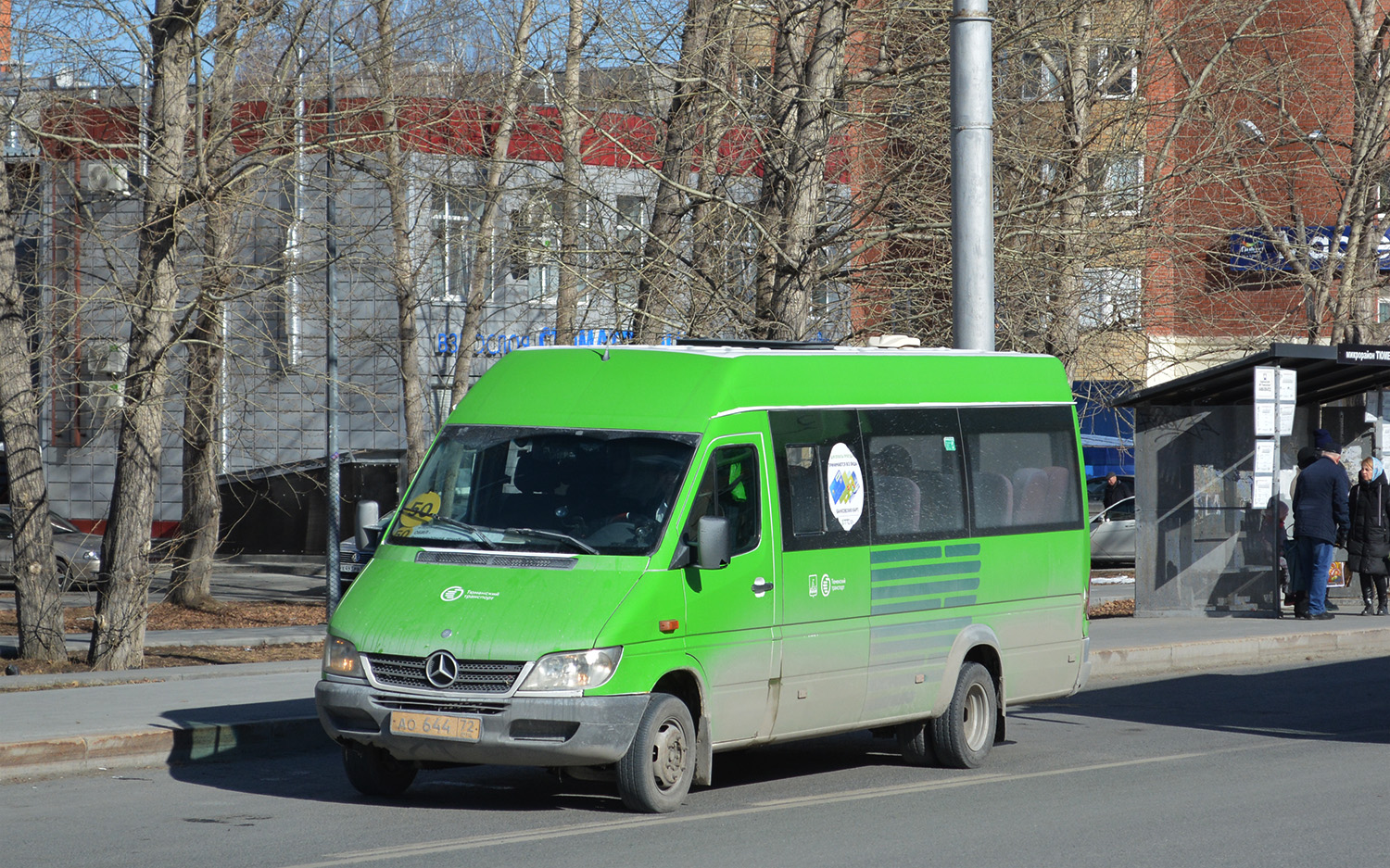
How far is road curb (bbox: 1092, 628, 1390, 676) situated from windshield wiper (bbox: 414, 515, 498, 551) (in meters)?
8.21

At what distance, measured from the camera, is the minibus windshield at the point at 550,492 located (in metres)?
8.48

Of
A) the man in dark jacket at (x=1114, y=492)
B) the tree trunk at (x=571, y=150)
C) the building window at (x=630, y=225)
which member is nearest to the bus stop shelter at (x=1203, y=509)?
the building window at (x=630, y=225)

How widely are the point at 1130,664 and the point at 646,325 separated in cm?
579

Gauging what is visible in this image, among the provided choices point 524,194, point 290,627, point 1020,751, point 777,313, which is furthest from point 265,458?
point 1020,751

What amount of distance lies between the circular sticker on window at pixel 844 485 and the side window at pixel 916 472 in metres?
0.13

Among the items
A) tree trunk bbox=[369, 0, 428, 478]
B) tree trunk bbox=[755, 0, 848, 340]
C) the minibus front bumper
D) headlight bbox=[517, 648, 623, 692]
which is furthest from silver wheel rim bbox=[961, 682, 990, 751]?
tree trunk bbox=[755, 0, 848, 340]

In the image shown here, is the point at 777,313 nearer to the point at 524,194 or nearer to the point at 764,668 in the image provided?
the point at 524,194

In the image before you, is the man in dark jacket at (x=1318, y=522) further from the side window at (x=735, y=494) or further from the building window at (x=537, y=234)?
the side window at (x=735, y=494)

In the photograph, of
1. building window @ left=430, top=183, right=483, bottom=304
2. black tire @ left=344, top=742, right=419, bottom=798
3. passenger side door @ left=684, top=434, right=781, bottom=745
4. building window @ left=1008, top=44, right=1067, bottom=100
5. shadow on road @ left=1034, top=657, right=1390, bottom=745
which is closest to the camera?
passenger side door @ left=684, top=434, right=781, bottom=745

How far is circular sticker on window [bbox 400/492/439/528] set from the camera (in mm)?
8930

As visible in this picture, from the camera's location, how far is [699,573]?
8477 millimetres

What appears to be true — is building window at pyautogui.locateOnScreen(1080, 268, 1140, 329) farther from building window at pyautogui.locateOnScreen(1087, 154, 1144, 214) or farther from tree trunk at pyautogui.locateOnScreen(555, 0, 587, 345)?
tree trunk at pyautogui.locateOnScreen(555, 0, 587, 345)

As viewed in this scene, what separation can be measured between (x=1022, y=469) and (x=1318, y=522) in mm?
9558

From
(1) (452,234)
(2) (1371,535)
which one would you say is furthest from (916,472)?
(2) (1371,535)
